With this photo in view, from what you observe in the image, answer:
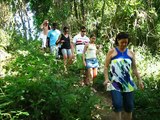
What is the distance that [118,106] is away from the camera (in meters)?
6.55

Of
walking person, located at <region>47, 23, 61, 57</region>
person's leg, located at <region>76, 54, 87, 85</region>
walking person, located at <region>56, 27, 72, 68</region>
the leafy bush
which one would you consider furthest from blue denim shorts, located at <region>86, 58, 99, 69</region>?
the leafy bush

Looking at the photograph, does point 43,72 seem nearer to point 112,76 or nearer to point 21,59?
point 21,59

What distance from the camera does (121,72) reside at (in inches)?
266

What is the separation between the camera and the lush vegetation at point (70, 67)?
23.4 feet

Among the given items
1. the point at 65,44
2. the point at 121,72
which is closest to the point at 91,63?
the point at 65,44

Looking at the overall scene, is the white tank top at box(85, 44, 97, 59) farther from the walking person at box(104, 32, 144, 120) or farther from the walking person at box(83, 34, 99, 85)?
the walking person at box(104, 32, 144, 120)

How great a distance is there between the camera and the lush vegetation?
281 inches

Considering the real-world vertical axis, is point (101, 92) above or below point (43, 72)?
below

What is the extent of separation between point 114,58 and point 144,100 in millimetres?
2771

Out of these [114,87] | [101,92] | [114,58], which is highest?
[114,58]

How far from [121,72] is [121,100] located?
0.52 metres

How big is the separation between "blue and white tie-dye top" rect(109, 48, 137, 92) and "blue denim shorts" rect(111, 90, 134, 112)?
0.09 metres

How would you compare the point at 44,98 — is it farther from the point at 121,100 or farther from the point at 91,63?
the point at 91,63

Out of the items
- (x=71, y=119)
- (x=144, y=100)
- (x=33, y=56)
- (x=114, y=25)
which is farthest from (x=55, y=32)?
(x=114, y=25)
